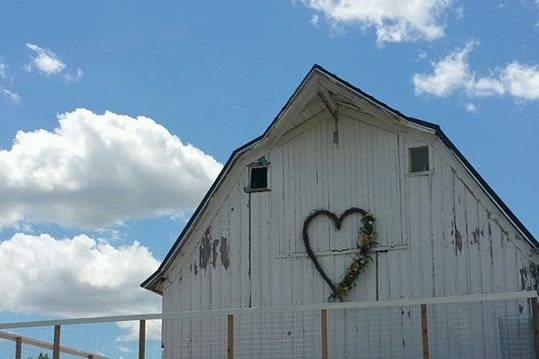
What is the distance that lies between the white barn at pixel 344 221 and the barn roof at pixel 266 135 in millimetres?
19

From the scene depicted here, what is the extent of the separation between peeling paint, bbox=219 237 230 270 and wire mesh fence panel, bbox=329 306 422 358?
8.44ft

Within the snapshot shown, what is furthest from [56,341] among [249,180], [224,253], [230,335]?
[249,180]

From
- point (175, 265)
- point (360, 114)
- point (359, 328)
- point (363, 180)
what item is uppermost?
point (360, 114)

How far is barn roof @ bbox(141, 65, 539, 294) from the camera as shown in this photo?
17.7 metres

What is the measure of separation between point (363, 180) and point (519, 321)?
153 inches

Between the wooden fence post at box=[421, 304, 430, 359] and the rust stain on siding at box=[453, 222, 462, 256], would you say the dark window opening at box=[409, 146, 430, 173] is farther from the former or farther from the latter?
the wooden fence post at box=[421, 304, 430, 359]

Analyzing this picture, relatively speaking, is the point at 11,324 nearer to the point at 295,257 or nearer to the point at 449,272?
the point at 295,257

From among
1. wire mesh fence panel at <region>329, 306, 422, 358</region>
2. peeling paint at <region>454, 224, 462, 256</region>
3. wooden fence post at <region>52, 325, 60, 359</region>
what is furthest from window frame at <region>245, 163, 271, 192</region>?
wooden fence post at <region>52, 325, 60, 359</region>

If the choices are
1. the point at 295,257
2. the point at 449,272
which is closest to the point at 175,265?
the point at 295,257

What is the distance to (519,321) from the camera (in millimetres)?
17266

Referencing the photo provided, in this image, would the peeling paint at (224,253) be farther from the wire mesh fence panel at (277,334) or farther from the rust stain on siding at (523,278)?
the rust stain on siding at (523,278)

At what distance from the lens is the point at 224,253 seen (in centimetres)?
1997

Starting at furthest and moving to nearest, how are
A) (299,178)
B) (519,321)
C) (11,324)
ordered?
(299,178) → (11,324) → (519,321)

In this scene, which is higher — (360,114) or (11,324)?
(360,114)
